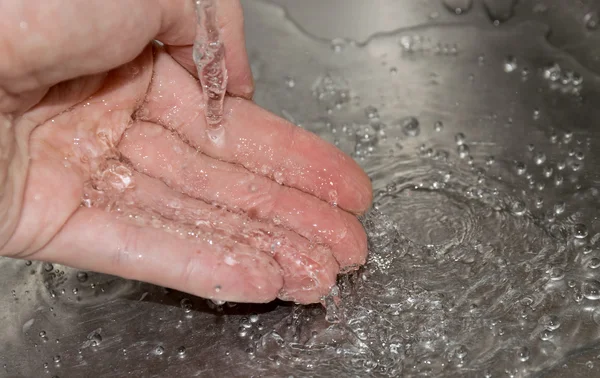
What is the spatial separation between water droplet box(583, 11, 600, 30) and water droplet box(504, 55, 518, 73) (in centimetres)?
13

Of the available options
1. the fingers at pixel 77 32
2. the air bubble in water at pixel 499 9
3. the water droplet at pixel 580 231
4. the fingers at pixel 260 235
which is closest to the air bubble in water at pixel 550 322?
the water droplet at pixel 580 231

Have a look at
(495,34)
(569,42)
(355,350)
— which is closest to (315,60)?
(495,34)

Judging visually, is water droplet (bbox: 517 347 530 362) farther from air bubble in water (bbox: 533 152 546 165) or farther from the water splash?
the water splash

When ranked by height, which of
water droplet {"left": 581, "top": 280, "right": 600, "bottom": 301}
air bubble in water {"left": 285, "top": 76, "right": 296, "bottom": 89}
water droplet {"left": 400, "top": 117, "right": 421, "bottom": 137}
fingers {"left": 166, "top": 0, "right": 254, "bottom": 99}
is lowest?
water droplet {"left": 581, "top": 280, "right": 600, "bottom": 301}

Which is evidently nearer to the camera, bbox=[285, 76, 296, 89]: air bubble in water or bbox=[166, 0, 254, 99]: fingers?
bbox=[166, 0, 254, 99]: fingers

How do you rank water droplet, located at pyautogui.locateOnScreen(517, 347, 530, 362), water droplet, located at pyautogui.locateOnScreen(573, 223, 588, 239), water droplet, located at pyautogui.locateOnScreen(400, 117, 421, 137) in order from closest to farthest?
1. water droplet, located at pyautogui.locateOnScreen(517, 347, 530, 362)
2. water droplet, located at pyautogui.locateOnScreen(573, 223, 588, 239)
3. water droplet, located at pyautogui.locateOnScreen(400, 117, 421, 137)

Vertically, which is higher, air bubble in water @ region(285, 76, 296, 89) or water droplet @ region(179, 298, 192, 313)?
air bubble in water @ region(285, 76, 296, 89)

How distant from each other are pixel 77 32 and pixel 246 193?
0.29 m

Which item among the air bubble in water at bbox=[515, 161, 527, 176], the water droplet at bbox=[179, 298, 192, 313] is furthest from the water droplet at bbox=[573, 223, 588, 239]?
the water droplet at bbox=[179, 298, 192, 313]

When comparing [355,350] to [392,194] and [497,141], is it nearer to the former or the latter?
[392,194]

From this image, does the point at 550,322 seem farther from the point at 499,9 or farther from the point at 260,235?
the point at 499,9

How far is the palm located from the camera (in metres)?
0.76

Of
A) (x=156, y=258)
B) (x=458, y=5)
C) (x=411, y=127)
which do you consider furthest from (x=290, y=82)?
(x=156, y=258)

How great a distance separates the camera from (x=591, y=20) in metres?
1.16
